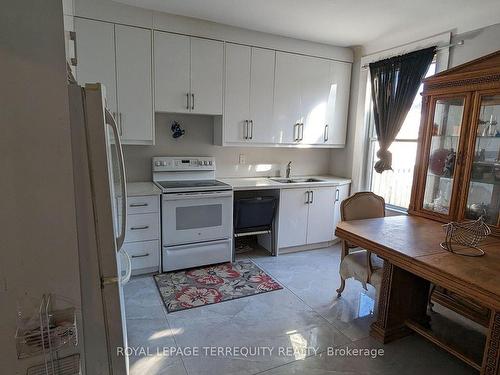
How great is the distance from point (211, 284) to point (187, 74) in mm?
2058

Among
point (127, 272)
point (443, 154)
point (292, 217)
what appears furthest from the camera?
point (292, 217)

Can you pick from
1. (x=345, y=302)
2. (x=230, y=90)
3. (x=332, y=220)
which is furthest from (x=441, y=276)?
(x=230, y=90)

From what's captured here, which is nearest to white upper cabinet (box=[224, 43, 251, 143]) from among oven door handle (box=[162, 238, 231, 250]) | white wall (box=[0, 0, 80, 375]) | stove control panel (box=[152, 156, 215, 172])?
stove control panel (box=[152, 156, 215, 172])

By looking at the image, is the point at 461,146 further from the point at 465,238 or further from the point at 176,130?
the point at 176,130

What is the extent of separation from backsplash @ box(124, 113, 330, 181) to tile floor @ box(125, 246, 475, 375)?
4.27ft

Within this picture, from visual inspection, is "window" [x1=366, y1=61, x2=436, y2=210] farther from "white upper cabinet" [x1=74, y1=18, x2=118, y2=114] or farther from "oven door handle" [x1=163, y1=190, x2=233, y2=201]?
"white upper cabinet" [x1=74, y1=18, x2=118, y2=114]

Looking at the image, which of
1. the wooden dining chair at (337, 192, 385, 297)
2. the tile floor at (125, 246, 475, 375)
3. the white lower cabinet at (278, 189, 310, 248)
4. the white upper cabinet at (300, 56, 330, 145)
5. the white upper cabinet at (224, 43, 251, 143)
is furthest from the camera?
the white upper cabinet at (300, 56, 330, 145)

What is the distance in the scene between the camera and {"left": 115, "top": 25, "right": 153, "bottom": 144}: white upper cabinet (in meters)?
2.80

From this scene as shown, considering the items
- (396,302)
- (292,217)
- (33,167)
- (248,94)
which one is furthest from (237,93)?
(33,167)

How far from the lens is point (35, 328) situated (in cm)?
105

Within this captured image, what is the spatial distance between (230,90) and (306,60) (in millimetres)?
1043

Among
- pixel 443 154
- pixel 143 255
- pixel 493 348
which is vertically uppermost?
pixel 443 154

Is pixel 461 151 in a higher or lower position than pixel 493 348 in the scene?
higher

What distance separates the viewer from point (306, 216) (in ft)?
11.9
